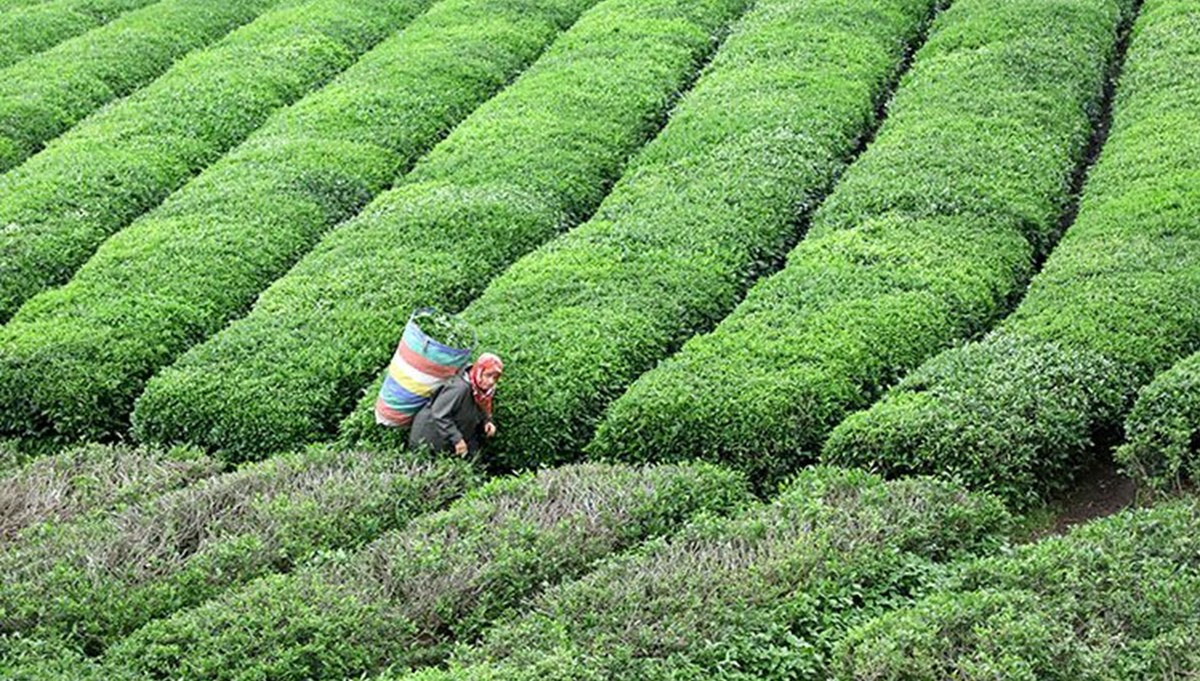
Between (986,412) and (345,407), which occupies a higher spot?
(986,412)

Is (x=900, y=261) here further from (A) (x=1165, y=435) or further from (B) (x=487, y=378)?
(B) (x=487, y=378)

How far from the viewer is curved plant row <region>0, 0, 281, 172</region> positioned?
27.2 metres

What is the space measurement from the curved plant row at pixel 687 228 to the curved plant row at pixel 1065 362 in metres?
3.22

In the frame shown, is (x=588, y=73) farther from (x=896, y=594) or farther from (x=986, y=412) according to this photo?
(x=896, y=594)

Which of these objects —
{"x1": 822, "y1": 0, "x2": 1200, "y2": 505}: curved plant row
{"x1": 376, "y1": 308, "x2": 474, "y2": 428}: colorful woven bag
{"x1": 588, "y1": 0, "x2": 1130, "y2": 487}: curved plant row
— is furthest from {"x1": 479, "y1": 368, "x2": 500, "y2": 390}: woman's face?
{"x1": 822, "y1": 0, "x2": 1200, "y2": 505}: curved plant row

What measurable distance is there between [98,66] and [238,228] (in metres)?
9.22

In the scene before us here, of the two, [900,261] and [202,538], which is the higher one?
[900,261]

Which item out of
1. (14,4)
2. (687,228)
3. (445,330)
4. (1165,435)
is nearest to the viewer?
(1165,435)

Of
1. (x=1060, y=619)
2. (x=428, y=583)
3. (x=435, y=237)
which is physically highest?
(x=1060, y=619)

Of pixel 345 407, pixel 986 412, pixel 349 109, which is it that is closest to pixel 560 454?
pixel 345 407

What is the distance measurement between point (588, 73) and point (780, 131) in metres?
4.43

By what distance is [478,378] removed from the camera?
16.8 metres

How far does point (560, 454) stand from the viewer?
56.7ft

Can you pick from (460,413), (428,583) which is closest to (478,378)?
(460,413)
